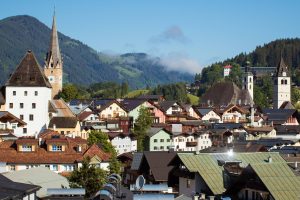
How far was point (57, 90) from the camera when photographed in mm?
128500

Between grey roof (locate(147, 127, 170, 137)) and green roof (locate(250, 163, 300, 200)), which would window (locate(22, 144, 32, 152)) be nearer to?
green roof (locate(250, 163, 300, 200))

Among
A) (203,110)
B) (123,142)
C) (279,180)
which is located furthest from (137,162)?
(203,110)

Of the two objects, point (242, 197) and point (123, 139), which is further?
point (123, 139)

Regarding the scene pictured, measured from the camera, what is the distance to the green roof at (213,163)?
30402 millimetres

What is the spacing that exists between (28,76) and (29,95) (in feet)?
7.11

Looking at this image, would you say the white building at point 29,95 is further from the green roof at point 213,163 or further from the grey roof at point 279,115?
the grey roof at point 279,115

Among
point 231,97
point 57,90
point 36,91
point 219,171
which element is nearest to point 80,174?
point 219,171

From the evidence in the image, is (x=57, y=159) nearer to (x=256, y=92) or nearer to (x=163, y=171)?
(x=163, y=171)

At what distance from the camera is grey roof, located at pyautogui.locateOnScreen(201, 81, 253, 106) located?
149375 millimetres

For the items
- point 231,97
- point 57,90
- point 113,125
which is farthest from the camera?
point 231,97

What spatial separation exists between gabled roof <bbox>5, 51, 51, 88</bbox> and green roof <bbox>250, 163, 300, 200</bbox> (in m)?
48.8

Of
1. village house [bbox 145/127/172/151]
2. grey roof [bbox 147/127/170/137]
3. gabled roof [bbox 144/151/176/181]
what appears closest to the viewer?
gabled roof [bbox 144/151/176/181]

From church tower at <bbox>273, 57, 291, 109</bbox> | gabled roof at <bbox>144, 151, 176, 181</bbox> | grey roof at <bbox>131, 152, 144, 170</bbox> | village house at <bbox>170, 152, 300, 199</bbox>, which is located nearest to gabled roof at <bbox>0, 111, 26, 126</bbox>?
grey roof at <bbox>131, 152, 144, 170</bbox>

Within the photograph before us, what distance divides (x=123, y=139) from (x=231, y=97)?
7581 centimetres
